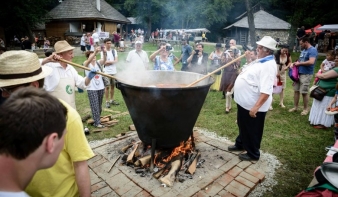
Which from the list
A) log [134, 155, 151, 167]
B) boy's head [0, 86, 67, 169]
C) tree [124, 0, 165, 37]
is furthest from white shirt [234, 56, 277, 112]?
tree [124, 0, 165, 37]

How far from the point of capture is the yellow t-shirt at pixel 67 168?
1389 mm

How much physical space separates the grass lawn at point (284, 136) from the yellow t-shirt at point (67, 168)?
2.49 metres

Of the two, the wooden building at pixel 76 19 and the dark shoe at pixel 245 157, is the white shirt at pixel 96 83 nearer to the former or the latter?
the dark shoe at pixel 245 157

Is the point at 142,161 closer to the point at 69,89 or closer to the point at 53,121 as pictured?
the point at 69,89

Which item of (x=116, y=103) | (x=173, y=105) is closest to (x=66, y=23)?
(x=116, y=103)

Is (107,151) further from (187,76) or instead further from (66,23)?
(66,23)

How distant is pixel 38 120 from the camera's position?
0.86 m

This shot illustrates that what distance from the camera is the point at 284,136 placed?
469 cm

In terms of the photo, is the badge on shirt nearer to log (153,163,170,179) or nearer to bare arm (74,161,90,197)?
log (153,163,170,179)

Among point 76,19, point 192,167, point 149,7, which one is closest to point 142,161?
point 192,167

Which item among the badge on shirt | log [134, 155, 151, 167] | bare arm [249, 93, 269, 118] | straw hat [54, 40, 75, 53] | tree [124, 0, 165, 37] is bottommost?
log [134, 155, 151, 167]

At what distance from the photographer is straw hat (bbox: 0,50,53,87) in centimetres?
154

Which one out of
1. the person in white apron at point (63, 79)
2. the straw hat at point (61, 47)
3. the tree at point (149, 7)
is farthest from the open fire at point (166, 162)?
the tree at point (149, 7)

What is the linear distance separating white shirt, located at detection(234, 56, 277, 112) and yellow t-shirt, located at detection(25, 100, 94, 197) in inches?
102
